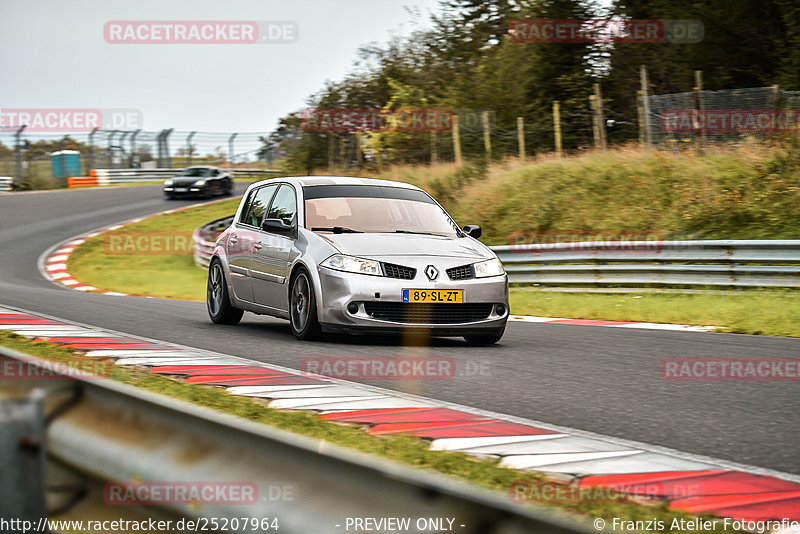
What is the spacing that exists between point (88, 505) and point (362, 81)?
141ft

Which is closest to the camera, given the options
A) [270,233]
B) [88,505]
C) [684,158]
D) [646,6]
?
[88,505]

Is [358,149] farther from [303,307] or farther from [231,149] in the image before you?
[303,307]

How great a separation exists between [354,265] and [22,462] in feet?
21.3

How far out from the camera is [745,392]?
658 cm

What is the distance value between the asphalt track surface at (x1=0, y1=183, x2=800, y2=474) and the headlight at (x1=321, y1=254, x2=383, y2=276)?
0.67 metres

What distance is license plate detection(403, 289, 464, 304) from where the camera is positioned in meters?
8.84

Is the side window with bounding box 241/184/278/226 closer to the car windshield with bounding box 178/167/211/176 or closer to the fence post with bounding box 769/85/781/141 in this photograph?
the fence post with bounding box 769/85/781/141

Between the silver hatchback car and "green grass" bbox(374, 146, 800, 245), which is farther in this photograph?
"green grass" bbox(374, 146, 800, 245)

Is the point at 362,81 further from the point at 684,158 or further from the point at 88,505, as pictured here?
the point at 88,505

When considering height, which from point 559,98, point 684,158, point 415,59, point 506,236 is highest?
point 415,59

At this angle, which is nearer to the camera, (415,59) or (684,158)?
(684,158)

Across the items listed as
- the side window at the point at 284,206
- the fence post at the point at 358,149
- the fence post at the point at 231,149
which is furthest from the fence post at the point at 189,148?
the side window at the point at 284,206

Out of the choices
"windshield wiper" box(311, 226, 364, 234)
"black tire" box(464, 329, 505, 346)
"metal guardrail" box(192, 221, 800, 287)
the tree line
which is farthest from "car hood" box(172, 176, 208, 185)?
"black tire" box(464, 329, 505, 346)

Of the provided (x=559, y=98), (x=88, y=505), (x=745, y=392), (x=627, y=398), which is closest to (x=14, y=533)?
(x=88, y=505)
